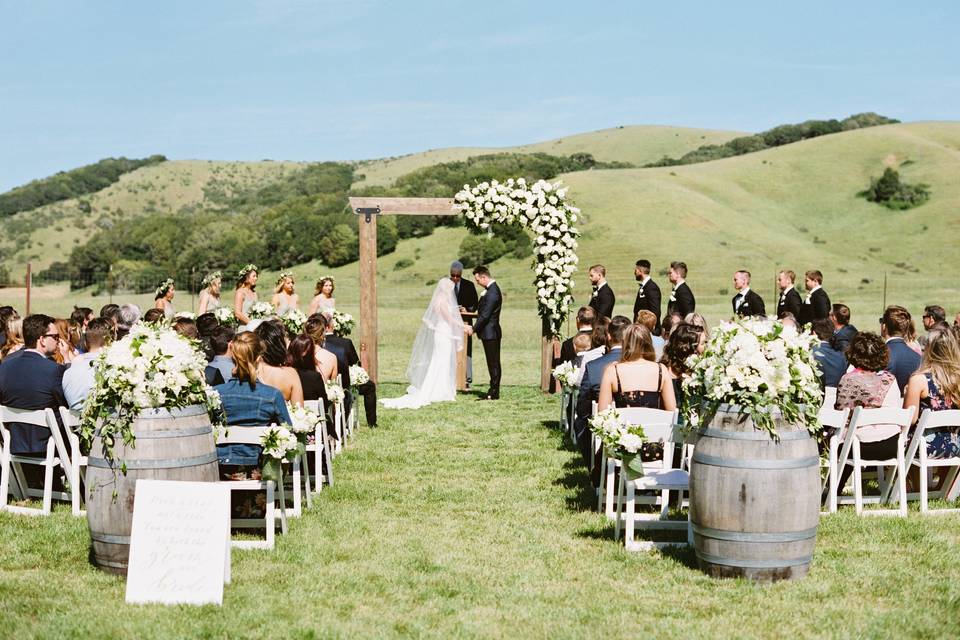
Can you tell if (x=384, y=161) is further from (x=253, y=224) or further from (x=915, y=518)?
(x=915, y=518)

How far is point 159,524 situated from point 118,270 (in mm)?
73036

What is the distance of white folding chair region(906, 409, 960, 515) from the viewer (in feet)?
25.0

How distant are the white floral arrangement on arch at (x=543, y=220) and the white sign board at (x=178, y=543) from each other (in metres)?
10.7

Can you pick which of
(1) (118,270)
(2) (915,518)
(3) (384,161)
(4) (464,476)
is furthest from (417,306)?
(3) (384,161)

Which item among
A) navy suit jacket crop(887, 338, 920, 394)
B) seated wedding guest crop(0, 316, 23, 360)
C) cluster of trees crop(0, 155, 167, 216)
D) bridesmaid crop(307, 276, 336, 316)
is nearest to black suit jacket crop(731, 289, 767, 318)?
navy suit jacket crop(887, 338, 920, 394)

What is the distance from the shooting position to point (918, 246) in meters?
72.9

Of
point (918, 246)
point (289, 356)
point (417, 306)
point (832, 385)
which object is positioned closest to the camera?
point (289, 356)

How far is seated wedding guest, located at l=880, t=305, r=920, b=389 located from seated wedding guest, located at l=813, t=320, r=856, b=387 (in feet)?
1.89

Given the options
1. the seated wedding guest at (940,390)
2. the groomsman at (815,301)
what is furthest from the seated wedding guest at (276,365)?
the groomsman at (815,301)

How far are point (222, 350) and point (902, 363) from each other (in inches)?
254

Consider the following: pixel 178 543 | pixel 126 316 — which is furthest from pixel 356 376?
pixel 178 543

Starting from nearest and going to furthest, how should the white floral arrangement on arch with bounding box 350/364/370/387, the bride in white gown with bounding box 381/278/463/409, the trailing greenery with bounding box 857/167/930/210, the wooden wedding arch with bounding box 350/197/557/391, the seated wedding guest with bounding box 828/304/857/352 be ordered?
the seated wedding guest with bounding box 828/304/857/352
the white floral arrangement on arch with bounding box 350/364/370/387
the bride in white gown with bounding box 381/278/463/409
the wooden wedding arch with bounding box 350/197/557/391
the trailing greenery with bounding box 857/167/930/210

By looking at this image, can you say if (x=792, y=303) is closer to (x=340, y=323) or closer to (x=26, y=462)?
(x=340, y=323)

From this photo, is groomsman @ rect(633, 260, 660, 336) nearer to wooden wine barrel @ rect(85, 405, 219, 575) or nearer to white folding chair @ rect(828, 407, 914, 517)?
white folding chair @ rect(828, 407, 914, 517)
